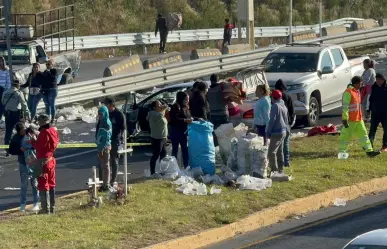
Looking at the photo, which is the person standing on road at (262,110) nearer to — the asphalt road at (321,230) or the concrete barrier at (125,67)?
the asphalt road at (321,230)

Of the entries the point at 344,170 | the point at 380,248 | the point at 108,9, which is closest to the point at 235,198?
the point at 344,170

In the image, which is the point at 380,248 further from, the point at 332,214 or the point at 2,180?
the point at 2,180

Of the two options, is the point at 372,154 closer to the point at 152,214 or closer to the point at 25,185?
the point at 152,214

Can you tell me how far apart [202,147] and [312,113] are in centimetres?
728

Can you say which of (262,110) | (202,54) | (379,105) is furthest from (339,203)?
(202,54)

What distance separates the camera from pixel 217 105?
20.2 m

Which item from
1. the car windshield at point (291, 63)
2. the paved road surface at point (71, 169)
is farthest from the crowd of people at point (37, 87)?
the car windshield at point (291, 63)

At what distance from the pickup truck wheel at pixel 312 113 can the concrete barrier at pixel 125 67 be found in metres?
6.53

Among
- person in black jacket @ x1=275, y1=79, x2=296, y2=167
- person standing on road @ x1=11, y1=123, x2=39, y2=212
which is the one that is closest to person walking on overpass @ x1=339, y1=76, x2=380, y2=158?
person in black jacket @ x1=275, y1=79, x2=296, y2=167

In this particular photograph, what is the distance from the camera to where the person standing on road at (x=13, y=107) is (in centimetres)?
2095

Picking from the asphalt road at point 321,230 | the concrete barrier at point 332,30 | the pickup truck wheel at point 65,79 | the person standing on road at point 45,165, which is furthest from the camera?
the concrete barrier at point 332,30

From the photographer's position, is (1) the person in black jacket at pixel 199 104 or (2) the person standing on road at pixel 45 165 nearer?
(2) the person standing on road at pixel 45 165

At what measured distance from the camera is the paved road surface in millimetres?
17125

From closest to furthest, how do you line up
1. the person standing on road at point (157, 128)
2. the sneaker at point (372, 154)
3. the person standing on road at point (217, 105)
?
1. the person standing on road at point (157, 128)
2. the sneaker at point (372, 154)
3. the person standing on road at point (217, 105)
